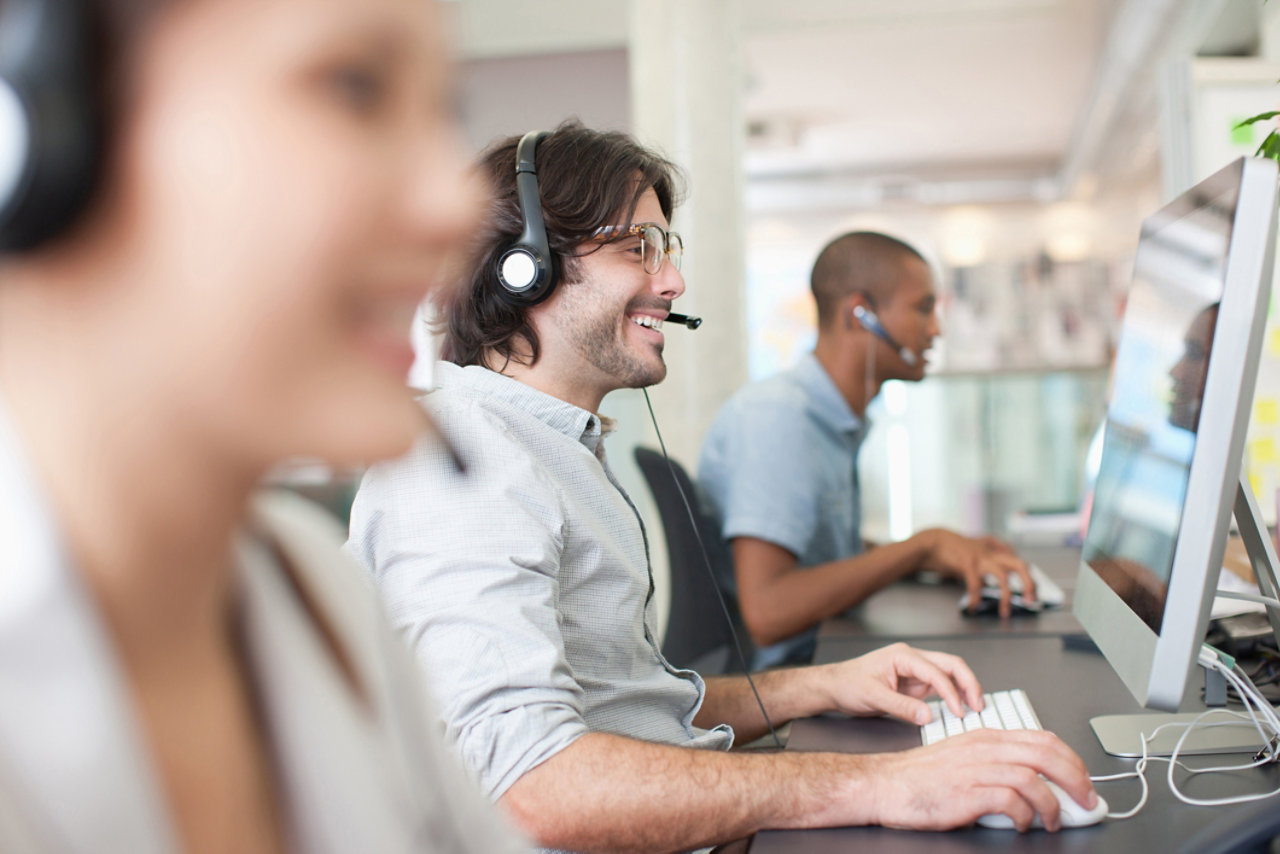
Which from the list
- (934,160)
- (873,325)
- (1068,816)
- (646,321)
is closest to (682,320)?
(646,321)

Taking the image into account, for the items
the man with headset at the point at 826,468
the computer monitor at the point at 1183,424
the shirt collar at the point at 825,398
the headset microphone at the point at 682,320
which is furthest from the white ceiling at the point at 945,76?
the computer monitor at the point at 1183,424

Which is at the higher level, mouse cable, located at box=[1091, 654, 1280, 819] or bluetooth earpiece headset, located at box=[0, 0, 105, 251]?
bluetooth earpiece headset, located at box=[0, 0, 105, 251]

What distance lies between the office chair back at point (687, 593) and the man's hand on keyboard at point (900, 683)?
0.60 meters

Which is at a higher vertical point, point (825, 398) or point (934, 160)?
point (934, 160)

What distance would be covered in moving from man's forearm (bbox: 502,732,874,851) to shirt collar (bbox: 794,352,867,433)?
1358mm

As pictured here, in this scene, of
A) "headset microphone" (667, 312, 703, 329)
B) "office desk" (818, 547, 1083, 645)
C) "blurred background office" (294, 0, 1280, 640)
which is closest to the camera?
"headset microphone" (667, 312, 703, 329)

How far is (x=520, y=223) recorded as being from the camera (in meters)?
1.33

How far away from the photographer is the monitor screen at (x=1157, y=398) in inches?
32.9

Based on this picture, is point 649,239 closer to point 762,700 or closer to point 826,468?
point 762,700

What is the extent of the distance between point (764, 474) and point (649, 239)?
2.27ft

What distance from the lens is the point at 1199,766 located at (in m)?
0.97

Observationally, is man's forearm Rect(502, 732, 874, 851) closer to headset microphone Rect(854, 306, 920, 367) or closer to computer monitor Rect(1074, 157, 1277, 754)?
computer monitor Rect(1074, 157, 1277, 754)

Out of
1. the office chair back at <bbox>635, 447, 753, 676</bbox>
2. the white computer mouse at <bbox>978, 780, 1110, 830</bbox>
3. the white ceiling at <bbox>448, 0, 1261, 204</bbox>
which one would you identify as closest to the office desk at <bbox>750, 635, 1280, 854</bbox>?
the white computer mouse at <bbox>978, 780, 1110, 830</bbox>

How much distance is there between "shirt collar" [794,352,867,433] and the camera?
2.23 meters
